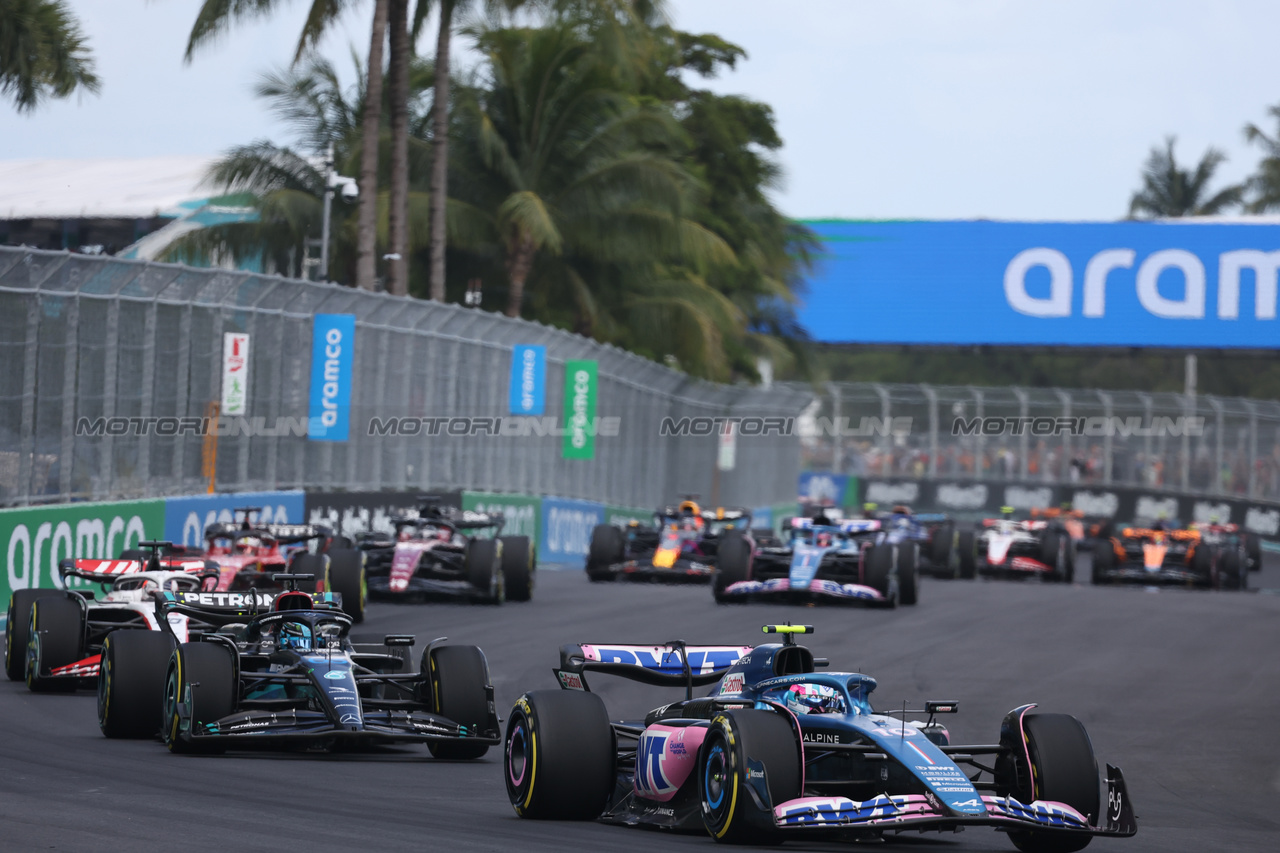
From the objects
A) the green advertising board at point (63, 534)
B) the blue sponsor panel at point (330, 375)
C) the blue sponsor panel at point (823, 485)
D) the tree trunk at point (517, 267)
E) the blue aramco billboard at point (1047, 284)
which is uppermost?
the blue aramco billboard at point (1047, 284)

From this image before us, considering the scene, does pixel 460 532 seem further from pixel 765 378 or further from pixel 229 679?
pixel 765 378

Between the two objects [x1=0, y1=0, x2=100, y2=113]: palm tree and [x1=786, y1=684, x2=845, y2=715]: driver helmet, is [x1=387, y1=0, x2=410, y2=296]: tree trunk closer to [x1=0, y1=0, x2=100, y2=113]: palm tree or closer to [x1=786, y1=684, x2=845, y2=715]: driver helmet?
[x1=0, y1=0, x2=100, y2=113]: palm tree

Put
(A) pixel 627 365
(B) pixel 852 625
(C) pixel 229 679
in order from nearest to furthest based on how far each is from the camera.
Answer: (C) pixel 229 679 < (B) pixel 852 625 < (A) pixel 627 365

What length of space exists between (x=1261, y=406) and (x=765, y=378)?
50.3 ft

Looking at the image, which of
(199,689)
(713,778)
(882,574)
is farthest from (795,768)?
(882,574)

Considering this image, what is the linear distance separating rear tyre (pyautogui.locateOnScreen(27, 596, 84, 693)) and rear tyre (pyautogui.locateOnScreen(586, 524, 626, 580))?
1236 centimetres

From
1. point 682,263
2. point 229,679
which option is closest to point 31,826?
point 229,679

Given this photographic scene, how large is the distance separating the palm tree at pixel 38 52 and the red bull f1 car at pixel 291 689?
14414mm

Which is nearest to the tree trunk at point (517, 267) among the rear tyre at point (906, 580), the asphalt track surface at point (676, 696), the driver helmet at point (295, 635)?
the asphalt track surface at point (676, 696)

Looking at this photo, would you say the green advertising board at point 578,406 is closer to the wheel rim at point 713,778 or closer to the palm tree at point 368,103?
the palm tree at point 368,103

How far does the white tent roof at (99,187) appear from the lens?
43.3m

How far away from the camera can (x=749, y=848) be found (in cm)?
715

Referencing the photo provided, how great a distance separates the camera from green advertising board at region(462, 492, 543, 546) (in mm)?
25531

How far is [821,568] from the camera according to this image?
21.3 metres
